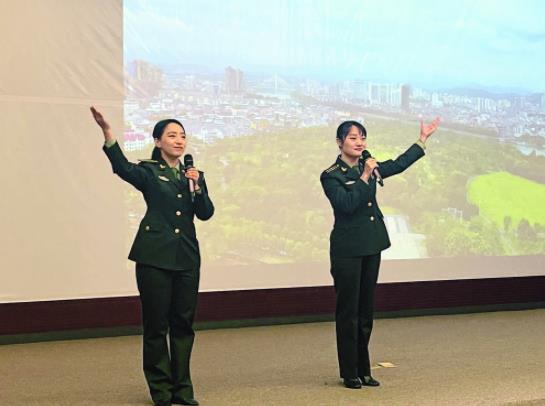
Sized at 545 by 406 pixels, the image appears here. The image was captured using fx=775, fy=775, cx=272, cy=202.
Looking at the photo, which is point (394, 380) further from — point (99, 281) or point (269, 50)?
point (269, 50)

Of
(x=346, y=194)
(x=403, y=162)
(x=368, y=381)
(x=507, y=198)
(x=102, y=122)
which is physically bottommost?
(x=368, y=381)

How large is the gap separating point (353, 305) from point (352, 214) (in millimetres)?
412

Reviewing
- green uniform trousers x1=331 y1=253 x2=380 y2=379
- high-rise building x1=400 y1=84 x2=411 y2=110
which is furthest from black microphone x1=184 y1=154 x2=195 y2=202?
high-rise building x1=400 y1=84 x2=411 y2=110

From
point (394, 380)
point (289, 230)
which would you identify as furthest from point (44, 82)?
point (394, 380)

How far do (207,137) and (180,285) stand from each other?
2.13 meters

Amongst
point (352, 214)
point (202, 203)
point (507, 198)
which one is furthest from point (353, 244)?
point (507, 198)

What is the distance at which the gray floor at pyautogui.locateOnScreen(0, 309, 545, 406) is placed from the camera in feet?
11.3

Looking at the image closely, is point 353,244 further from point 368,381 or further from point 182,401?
point 182,401

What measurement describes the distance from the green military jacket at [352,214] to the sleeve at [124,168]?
868 mm

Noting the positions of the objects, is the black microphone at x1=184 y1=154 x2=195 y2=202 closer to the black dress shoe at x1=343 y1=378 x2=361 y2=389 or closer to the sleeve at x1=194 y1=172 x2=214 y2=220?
the sleeve at x1=194 y1=172 x2=214 y2=220

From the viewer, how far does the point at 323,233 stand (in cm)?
551

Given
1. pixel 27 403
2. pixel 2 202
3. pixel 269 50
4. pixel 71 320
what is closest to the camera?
pixel 27 403

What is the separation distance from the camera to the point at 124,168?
3078 mm

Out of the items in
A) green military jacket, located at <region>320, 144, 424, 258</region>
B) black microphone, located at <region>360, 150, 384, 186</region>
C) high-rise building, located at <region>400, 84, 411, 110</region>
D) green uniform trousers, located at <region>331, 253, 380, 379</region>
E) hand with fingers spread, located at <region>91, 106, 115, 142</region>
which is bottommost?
green uniform trousers, located at <region>331, 253, 380, 379</region>
